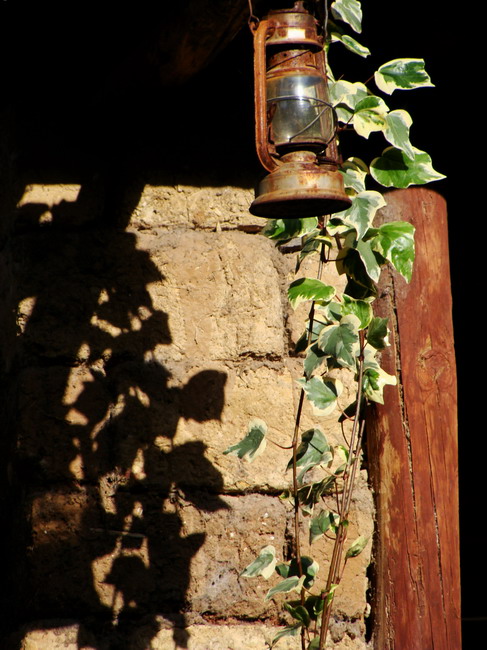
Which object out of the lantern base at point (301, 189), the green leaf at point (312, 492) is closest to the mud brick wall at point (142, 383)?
the green leaf at point (312, 492)

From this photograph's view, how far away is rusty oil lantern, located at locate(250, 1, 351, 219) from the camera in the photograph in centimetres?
119

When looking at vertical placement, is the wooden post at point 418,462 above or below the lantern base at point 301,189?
below

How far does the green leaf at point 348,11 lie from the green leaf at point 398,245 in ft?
1.15

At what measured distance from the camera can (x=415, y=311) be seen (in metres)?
1.74

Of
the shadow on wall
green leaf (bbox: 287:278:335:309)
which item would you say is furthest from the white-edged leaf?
the shadow on wall

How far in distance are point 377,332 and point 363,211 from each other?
223 millimetres

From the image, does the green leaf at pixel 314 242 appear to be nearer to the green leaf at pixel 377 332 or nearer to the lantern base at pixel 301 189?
the green leaf at pixel 377 332

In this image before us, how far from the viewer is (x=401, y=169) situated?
4.83 feet

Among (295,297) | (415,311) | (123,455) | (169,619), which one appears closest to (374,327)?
(295,297)

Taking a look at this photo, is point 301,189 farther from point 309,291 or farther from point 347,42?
point 347,42

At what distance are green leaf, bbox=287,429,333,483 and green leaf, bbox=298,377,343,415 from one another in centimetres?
8

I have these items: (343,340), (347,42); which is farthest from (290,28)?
(343,340)

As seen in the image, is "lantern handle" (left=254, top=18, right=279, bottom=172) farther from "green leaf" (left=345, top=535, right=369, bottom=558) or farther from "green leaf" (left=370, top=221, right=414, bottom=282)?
"green leaf" (left=345, top=535, right=369, bottom=558)

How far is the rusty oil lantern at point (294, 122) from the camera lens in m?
1.19
